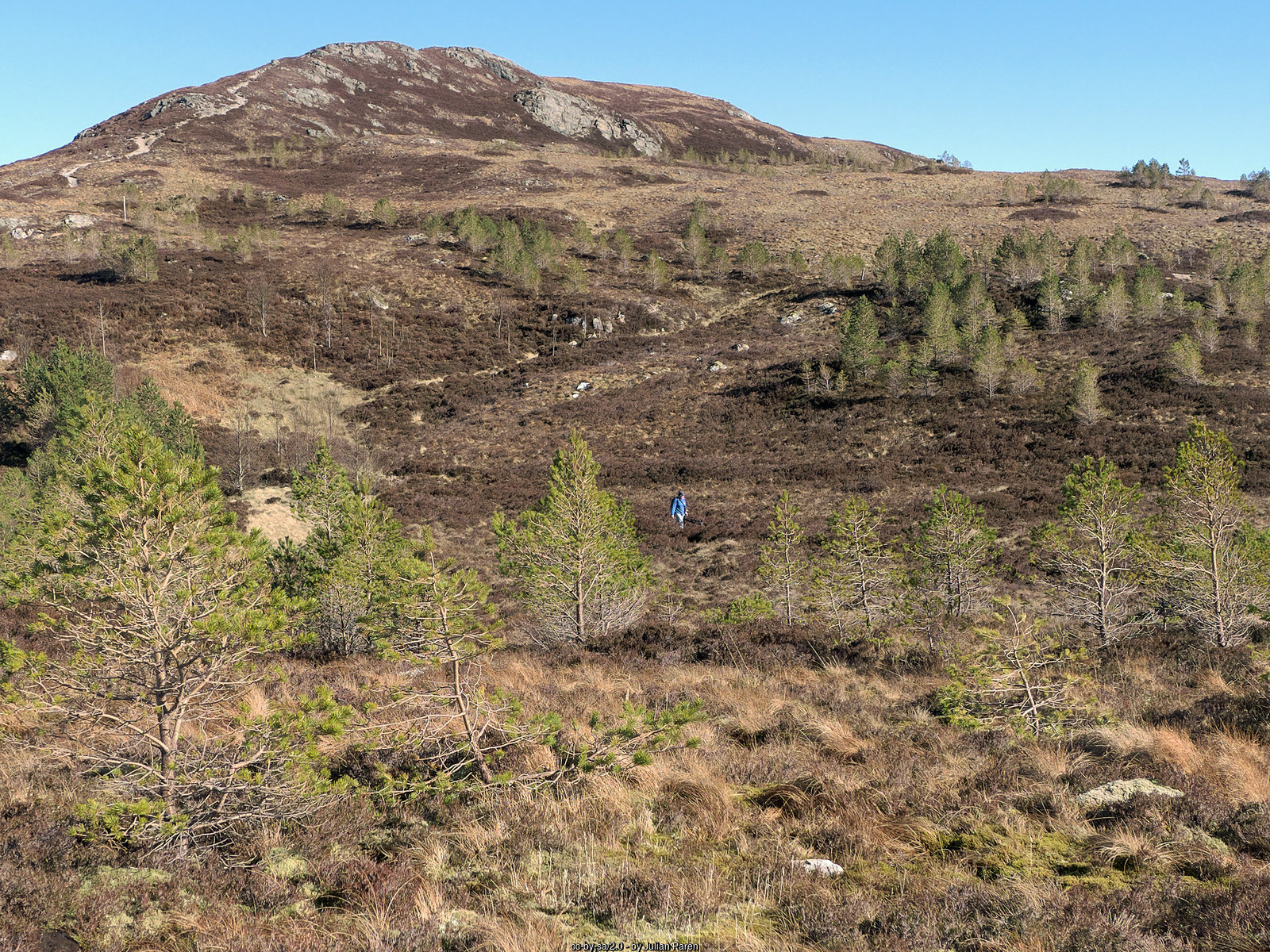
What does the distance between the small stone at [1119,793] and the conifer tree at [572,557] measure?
368 inches

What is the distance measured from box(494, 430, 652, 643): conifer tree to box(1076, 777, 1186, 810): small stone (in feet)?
30.7

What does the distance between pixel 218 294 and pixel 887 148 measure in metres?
161

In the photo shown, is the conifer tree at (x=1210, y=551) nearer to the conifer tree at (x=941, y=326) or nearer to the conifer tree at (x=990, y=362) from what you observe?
the conifer tree at (x=990, y=362)

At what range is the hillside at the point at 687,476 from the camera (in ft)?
13.7

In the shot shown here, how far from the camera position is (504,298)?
57.4m

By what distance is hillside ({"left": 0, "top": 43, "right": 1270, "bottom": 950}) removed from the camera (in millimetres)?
4164

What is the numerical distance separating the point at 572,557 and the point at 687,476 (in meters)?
20.5

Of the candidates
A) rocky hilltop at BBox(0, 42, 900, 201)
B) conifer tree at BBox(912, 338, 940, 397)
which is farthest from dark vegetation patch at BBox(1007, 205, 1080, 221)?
rocky hilltop at BBox(0, 42, 900, 201)

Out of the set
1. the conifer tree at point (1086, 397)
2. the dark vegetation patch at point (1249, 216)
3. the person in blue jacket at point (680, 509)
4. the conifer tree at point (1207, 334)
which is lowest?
the person in blue jacket at point (680, 509)

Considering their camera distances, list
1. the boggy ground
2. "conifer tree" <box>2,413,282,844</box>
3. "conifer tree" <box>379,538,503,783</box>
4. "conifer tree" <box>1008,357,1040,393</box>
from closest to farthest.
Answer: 1. the boggy ground
2. "conifer tree" <box>2,413,282,844</box>
3. "conifer tree" <box>379,538,503,783</box>
4. "conifer tree" <box>1008,357,1040,393</box>

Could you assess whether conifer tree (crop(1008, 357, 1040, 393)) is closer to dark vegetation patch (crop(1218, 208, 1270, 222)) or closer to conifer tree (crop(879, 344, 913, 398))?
conifer tree (crop(879, 344, 913, 398))

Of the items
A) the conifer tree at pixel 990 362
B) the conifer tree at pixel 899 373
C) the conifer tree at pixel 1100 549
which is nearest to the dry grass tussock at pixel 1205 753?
the conifer tree at pixel 1100 549

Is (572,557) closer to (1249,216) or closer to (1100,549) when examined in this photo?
(1100,549)

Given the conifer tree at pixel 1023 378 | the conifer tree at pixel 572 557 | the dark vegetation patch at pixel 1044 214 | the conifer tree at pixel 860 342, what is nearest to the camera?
the conifer tree at pixel 572 557
